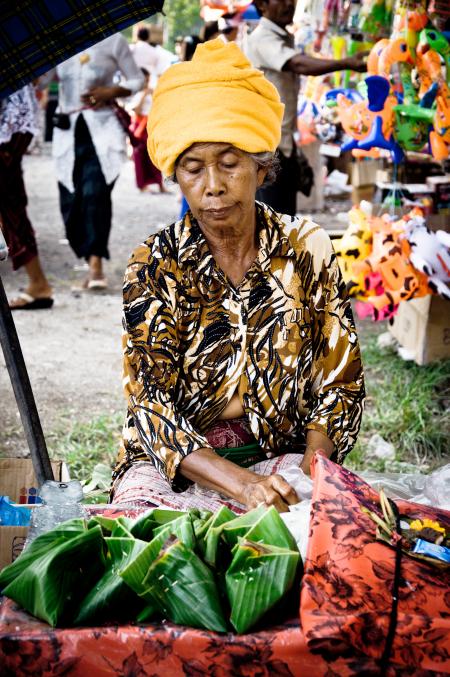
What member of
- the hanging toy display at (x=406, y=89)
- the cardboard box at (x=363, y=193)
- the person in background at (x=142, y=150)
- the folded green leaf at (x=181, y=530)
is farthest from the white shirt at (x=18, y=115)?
the folded green leaf at (x=181, y=530)

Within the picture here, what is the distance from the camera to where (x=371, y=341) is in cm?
540

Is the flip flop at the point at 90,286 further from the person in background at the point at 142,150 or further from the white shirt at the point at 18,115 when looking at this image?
the white shirt at the point at 18,115

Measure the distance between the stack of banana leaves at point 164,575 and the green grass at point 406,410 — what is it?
7.19ft

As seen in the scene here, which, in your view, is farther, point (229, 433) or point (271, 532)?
point (229, 433)

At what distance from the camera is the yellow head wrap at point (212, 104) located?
219 centimetres

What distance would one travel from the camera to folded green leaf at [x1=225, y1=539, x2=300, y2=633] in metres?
1.48

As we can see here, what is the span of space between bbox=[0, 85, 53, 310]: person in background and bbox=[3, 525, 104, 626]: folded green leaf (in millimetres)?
4353

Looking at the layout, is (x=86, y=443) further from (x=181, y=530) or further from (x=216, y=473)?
(x=181, y=530)

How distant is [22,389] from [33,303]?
4189 mm

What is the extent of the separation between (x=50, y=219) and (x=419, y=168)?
526cm

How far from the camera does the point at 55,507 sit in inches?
76.5

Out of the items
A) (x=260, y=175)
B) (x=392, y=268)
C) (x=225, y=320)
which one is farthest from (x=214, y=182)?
(x=392, y=268)

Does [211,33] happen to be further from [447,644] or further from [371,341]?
[447,644]

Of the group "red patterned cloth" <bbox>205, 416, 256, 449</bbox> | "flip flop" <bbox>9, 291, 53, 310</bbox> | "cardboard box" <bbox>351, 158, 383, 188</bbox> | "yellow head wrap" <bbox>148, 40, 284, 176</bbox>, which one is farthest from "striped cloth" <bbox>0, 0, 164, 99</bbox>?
"cardboard box" <bbox>351, 158, 383, 188</bbox>
